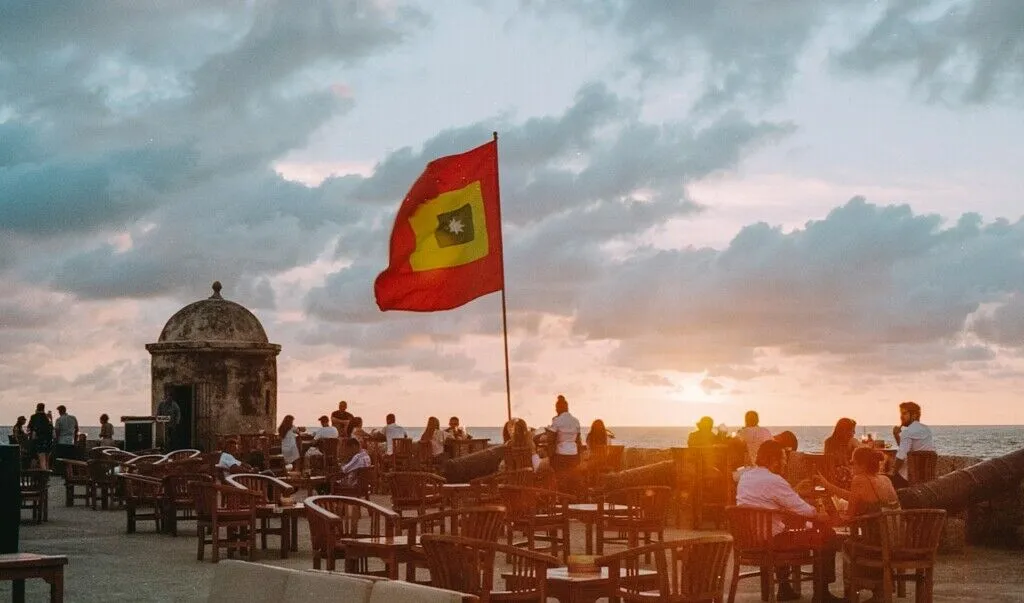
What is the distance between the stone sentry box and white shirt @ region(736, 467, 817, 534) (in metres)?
21.2

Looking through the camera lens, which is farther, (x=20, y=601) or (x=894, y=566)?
(x=894, y=566)

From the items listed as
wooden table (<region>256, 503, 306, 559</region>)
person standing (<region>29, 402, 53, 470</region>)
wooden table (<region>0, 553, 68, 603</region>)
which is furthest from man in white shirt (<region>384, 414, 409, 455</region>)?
wooden table (<region>0, 553, 68, 603</region>)

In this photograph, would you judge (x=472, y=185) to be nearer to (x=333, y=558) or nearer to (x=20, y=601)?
(x=333, y=558)

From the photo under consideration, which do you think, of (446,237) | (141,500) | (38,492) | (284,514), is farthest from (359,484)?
(38,492)

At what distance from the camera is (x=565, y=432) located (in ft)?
60.5

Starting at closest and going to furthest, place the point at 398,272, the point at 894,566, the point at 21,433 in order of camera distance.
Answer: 1. the point at 894,566
2. the point at 398,272
3. the point at 21,433

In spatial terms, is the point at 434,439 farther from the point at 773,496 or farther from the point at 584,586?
the point at 584,586

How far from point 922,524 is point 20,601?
635cm

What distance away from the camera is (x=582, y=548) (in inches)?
595

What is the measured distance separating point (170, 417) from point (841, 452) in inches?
701

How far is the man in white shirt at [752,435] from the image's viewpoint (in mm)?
17516

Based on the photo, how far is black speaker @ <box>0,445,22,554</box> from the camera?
1062 centimetres

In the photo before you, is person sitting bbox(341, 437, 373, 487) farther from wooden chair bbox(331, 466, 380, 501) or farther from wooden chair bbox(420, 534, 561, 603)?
wooden chair bbox(420, 534, 561, 603)

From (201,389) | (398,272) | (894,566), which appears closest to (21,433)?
(201,389)
